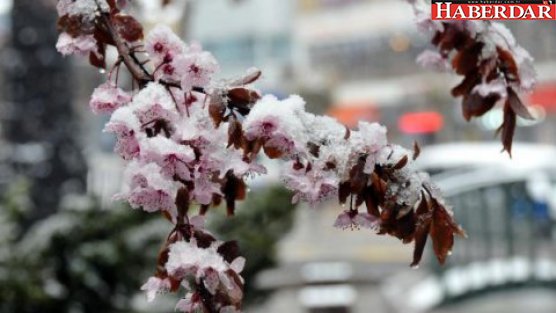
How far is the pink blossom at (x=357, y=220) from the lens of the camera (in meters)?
1.39

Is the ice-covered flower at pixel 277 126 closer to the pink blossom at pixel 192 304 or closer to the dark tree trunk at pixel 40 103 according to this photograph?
the pink blossom at pixel 192 304

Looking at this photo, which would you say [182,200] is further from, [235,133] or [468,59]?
[468,59]

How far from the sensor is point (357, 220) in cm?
140

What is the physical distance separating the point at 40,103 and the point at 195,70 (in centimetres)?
475

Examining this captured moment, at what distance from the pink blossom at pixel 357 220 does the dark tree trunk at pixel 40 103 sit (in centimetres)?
461

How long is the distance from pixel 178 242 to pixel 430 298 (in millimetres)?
6562

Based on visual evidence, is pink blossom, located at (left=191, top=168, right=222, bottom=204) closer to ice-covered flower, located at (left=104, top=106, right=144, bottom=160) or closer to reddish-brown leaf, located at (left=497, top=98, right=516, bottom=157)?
ice-covered flower, located at (left=104, top=106, right=144, bottom=160)

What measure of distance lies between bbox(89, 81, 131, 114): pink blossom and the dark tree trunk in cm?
445

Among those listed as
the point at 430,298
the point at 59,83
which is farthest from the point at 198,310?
the point at 430,298

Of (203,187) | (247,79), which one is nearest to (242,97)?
(247,79)

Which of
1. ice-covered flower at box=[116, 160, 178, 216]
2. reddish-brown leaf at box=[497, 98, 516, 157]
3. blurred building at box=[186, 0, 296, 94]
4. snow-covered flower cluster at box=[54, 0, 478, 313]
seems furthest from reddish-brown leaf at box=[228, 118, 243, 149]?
blurred building at box=[186, 0, 296, 94]

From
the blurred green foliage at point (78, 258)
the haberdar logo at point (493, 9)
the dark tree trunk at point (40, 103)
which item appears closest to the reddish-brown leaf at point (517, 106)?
the haberdar logo at point (493, 9)

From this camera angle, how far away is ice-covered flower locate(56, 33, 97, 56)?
59.9 inches

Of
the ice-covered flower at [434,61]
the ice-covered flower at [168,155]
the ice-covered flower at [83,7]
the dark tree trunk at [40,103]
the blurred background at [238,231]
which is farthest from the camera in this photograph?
the dark tree trunk at [40,103]
